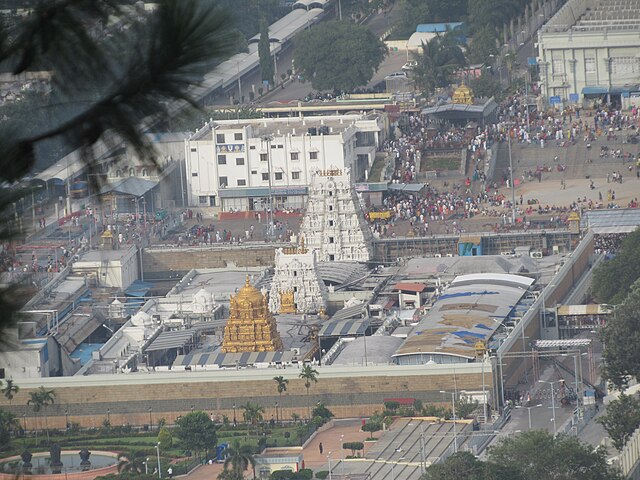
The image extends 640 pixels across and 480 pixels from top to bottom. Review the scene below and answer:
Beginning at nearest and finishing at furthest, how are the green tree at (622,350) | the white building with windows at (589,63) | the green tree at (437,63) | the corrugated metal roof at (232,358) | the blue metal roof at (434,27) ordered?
1. the green tree at (622,350)
2. the corrugated metal roof at (232,358)
3. the white building with windows at (589,63)
4. the green tree at (437,63)
5. the blue metal roof at (434,27)

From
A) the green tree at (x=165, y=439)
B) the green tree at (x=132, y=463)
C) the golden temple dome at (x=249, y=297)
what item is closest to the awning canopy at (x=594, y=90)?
the golden temple dome at (x=249, y=297)

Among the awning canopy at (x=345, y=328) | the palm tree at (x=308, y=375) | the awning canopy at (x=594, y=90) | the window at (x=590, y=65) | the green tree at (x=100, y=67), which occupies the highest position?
the green tree at (x=100, y=67)

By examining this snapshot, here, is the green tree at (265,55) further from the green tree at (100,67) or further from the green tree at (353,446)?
the green tree at (100,67)

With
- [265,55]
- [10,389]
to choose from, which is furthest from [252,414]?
[265,55]

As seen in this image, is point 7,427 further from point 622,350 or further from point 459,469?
point 622,350

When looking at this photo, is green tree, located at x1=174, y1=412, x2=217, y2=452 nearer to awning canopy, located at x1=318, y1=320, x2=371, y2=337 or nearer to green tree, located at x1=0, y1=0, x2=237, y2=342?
awning canopy, located at x1=318, y1=320, x2=371, y2=337

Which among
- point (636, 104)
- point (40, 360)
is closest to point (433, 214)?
point (636, 104)

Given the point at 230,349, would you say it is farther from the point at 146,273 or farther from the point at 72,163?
the point at 72,163
